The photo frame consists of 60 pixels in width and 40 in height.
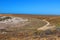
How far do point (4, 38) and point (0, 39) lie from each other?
0.55 metres

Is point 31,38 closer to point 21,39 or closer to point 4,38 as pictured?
point 21,39

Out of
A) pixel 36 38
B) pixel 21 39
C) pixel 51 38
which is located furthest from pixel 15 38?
pixel 51 38

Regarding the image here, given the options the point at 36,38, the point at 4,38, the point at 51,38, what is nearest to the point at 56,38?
the point at 51,38

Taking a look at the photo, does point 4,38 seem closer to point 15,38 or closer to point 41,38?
point 15,38

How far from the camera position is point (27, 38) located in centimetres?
1888

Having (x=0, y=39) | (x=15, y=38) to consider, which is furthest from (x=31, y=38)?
(x=0, y=39)

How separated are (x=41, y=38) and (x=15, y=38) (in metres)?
2.48

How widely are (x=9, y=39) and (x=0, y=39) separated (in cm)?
83

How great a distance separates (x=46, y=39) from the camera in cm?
1830

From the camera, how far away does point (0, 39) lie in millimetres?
18406

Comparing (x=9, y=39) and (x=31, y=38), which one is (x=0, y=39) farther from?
(x=31, y=38)

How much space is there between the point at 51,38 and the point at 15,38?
342 centimetres

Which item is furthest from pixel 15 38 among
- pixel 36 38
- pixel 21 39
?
pixel 36 38

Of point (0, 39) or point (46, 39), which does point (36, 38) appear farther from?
point (0, 39)
